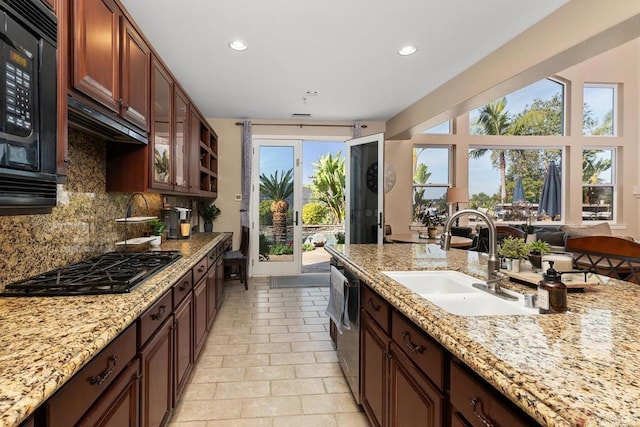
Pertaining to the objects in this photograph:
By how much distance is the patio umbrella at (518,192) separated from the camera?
21.1ft

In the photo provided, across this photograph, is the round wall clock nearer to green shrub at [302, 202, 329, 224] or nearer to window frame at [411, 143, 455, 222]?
window frame at [411, 143, 455, 222]

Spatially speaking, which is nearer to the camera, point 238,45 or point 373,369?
point 373,369

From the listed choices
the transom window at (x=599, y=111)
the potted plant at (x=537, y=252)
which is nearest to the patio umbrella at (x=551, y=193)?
the transom window at (x=599, y=111)

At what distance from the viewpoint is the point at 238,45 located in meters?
3.03

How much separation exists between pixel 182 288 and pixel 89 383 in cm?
112

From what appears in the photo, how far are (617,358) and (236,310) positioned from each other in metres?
3.72

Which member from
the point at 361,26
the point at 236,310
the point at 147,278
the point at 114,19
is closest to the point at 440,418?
the point at 147,278

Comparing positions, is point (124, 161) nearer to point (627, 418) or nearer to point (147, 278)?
point (147, 278)

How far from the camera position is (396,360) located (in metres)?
1.45

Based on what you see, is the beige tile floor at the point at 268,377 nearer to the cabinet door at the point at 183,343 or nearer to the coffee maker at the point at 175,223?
the cabinet door at the point at 183,343

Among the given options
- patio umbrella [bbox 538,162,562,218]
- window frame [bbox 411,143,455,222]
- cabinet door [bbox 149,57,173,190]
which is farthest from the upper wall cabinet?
patio umbrella [bbox 538,162,562,218]

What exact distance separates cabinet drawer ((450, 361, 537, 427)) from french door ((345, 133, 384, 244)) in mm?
3857

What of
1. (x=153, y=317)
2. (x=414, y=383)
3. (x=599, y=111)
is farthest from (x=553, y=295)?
(x=599, y=111)

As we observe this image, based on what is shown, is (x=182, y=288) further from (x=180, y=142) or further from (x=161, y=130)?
(x=180, y=142)
